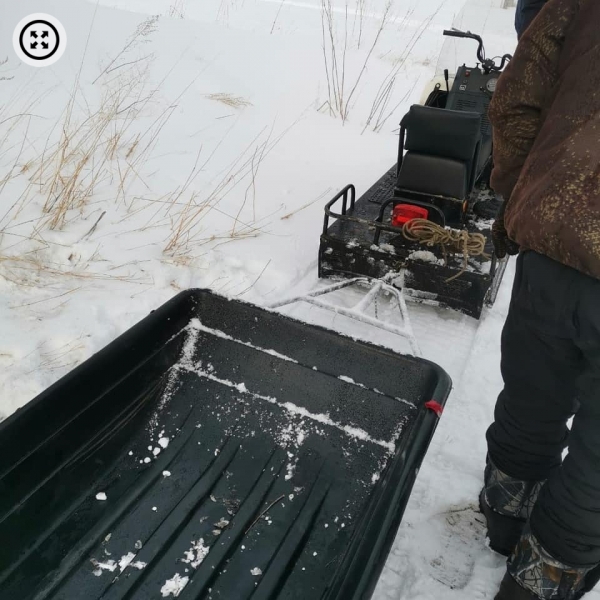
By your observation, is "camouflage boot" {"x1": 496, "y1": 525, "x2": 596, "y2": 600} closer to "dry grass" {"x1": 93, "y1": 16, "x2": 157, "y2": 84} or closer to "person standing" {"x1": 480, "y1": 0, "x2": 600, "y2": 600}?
"person standing" {"x1": 480, "y1": 0, "x2": 600, "y2": 600}

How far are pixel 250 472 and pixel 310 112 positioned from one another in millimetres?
4454

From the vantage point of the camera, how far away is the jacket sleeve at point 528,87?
115cm

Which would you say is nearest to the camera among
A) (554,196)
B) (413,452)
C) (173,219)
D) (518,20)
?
(554,196)

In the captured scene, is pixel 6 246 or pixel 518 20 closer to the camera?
pixel 518 20

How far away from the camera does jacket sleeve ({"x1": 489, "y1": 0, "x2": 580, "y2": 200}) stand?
1152 millimetres

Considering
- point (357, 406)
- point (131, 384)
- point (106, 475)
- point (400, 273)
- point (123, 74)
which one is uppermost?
point (123, 74)

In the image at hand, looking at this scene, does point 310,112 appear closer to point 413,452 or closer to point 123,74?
point 123,74

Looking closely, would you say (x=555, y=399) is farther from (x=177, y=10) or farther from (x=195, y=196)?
(x=177, y=10)

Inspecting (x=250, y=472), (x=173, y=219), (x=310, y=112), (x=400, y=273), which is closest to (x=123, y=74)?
(x=310, y=112)

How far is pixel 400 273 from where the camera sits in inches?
105

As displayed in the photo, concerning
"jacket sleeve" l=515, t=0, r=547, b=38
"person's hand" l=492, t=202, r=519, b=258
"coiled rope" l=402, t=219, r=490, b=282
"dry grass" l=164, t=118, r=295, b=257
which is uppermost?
"jacket sleeve" l=515, t=0, r=547, b=38

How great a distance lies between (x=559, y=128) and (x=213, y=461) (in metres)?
1.32

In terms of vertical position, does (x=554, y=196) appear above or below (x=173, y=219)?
above

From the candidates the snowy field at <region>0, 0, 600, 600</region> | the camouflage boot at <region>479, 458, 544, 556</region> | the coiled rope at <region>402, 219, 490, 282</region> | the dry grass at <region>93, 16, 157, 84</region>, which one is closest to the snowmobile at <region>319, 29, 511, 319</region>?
the coiled rope at <region>402, 219, 490, 282</region>
